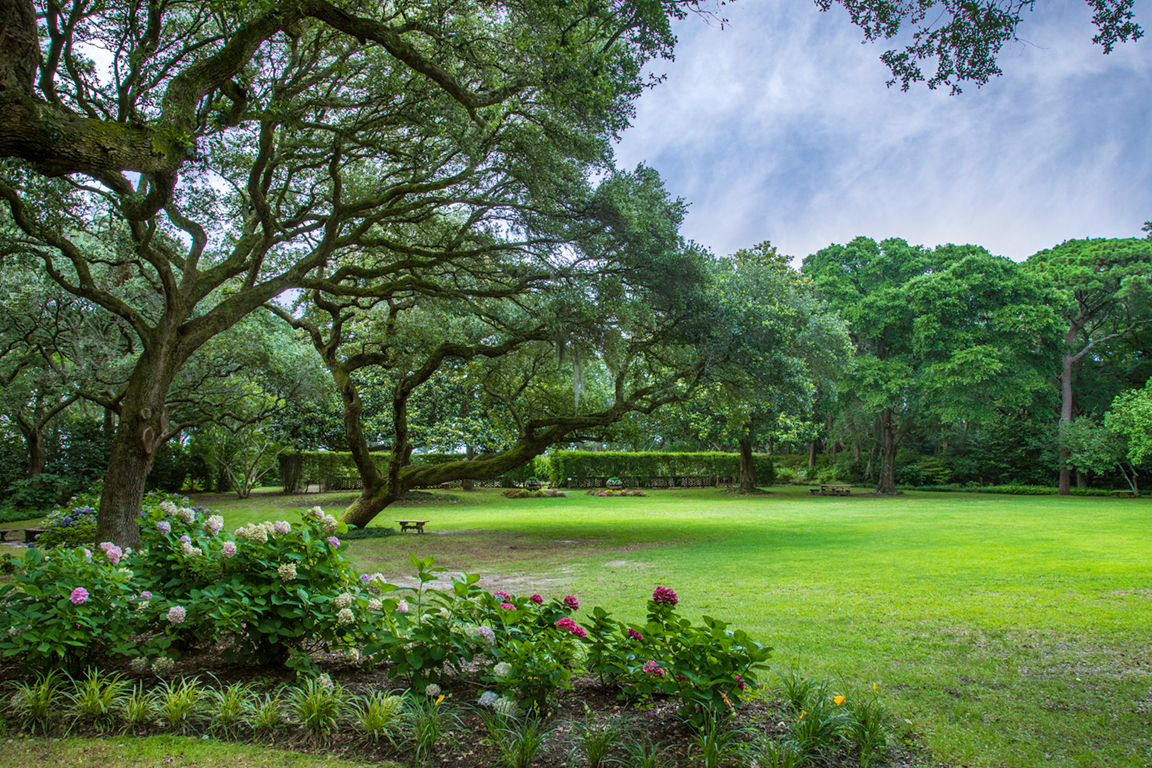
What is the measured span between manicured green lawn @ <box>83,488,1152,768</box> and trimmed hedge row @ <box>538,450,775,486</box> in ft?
43.4

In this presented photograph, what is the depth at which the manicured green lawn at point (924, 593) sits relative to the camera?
129 inches

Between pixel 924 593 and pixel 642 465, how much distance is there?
24569 mm

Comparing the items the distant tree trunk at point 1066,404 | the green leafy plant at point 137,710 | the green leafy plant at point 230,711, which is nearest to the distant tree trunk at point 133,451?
the green leafy plant at point 137,710

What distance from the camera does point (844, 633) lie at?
507 cm

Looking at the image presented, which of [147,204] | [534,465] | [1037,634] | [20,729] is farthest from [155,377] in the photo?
[534,465]

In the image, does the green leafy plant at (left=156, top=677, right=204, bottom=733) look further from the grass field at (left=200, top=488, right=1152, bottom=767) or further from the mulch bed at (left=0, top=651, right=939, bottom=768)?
the grass field at (left=200, top=488, right=1152, bottom=767)

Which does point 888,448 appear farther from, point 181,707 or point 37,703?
point 37,703

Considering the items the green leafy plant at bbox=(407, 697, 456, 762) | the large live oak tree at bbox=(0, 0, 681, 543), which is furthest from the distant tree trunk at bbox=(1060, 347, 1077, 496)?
the green leafy plant at bbox=(407, 697, 456, 762)

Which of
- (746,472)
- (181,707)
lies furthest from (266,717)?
(746,472)

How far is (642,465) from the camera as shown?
3120 cm

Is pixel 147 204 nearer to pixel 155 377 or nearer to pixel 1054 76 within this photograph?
pixel 155 377

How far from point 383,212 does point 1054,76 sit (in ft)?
26.4

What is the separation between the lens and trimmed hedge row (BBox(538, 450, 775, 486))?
29938mm

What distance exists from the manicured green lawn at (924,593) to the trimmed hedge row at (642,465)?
43.4 feet
